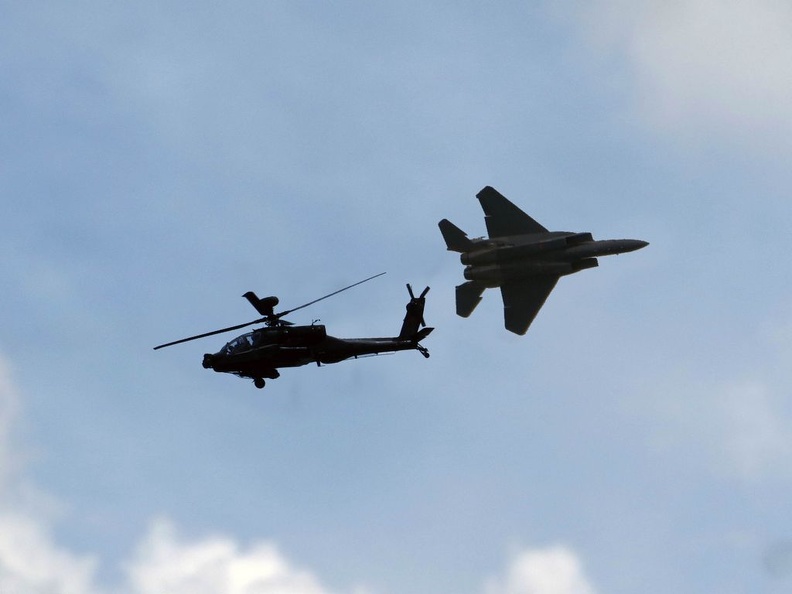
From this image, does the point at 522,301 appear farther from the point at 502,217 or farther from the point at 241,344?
the point at 241,344

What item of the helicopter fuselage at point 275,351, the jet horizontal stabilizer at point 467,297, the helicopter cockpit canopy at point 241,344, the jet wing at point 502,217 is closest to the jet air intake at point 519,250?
the jet horizontal stabilizer at point 467,297

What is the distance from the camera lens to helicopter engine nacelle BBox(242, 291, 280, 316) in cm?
8288

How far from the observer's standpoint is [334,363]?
88125mm

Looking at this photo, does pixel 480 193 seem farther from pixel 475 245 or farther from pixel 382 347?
pixel 382 347

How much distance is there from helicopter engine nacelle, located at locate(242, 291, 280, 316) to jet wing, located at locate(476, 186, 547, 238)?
85.1 ft

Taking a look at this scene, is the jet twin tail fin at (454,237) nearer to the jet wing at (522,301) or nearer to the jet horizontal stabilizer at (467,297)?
the jet horizontal stabilizer at (467,297)

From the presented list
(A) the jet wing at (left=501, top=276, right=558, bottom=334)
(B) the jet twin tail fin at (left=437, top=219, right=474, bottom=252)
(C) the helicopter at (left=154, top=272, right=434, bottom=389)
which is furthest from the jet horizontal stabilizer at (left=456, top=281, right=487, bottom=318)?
(C) the helicopter at (left=154, top=272, right=434, bottom=389)

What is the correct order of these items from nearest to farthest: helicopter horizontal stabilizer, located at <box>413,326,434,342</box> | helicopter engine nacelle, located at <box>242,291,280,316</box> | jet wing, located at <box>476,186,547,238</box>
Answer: helicopter engine nacelle, located at <box>242,291,280,316</box> < helicopter horizontal stabilizer, located at <box>413,326,434,342</box> < jet wing, located at <box>476,186,547,238</box>

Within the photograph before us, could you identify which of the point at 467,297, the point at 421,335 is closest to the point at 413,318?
the point at 421,335

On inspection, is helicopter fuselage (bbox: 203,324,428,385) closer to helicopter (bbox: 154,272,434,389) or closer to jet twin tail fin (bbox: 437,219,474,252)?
helicopter (bbox: 154,272,434,389)

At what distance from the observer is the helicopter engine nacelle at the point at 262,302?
82875 mm

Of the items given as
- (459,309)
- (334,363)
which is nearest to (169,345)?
(334,363)

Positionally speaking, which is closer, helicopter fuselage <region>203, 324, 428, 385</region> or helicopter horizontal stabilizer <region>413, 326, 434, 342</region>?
helicopter fuselage <region>203, 324, 428, 385</region>

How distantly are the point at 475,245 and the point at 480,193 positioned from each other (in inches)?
275
